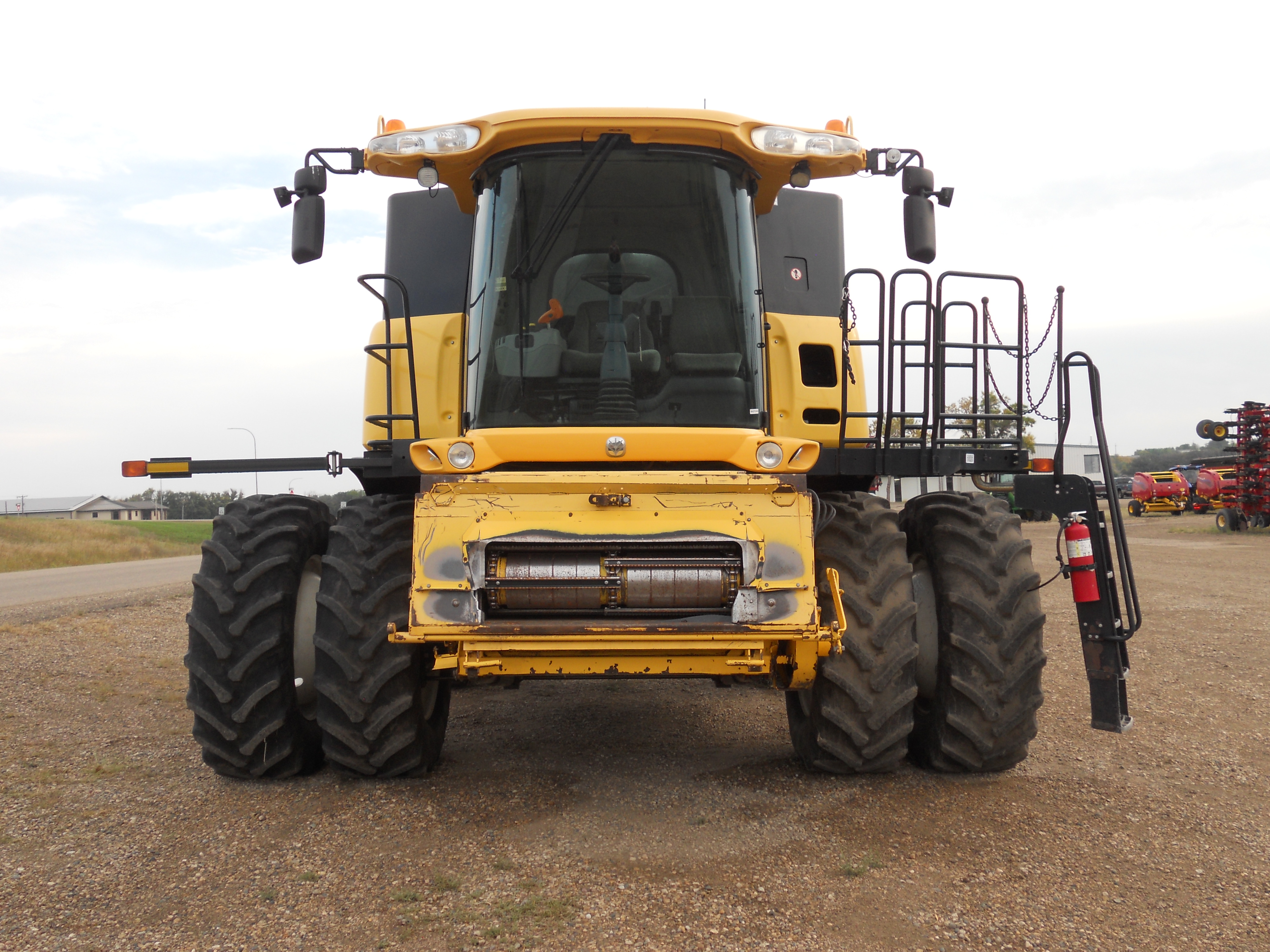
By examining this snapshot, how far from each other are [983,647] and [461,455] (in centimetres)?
243

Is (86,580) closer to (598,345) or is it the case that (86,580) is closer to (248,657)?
(248,657)

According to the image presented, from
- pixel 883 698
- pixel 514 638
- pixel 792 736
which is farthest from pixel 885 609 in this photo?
pixel 514 638

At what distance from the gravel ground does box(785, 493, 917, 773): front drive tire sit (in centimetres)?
28

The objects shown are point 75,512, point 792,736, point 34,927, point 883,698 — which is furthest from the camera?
point 75,512

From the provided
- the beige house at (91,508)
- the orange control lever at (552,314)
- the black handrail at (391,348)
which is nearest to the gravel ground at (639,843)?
the black handrail at (391,348)

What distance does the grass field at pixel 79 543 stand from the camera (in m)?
26.7

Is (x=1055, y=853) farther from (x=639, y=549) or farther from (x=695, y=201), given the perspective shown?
(x=695, y=201)

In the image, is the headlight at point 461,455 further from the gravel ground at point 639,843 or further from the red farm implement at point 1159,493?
the red farm implement at point 1159,493

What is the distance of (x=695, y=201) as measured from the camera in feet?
14.1

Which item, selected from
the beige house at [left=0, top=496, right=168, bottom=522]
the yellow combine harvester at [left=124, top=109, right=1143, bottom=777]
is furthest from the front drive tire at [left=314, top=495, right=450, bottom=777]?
the beige house at [left=0, top=496, right=168, bottom=522]

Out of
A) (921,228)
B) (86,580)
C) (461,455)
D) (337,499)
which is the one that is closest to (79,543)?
(86,580)

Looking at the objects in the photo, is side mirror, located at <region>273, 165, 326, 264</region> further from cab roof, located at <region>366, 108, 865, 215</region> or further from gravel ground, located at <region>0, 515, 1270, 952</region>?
gravel ground, located at <region>0, 515, 1270, 952</region>

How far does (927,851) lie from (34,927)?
3.14m

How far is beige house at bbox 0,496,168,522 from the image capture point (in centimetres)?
11119
